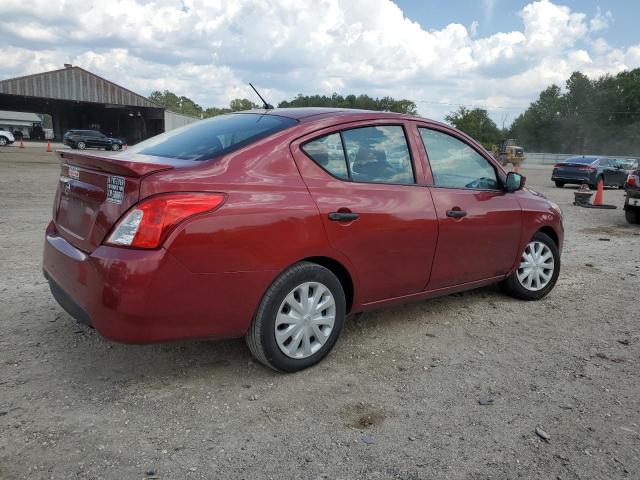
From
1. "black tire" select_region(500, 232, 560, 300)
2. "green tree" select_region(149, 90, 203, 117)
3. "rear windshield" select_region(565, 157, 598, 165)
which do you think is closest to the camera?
"black tire" select_region(500, 232, 560, 300)

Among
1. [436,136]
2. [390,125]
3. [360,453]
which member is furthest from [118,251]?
[436,136]

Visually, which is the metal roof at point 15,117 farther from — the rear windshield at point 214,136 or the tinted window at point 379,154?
the tinted window at point 379,154

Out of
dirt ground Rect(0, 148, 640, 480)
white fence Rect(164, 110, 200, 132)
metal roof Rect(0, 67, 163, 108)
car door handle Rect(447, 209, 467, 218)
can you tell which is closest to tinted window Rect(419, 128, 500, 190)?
car door handle Rect(447, 209, 467, 218)

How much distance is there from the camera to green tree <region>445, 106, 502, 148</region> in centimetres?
8056

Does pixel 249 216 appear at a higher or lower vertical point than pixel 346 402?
higher

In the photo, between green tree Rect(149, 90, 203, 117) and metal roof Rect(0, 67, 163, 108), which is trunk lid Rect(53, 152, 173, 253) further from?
green tree Rect(149, 90, 203, 117)

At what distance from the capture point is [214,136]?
346 cm

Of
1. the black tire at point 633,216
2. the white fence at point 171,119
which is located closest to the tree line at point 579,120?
the white fence at point 171,119

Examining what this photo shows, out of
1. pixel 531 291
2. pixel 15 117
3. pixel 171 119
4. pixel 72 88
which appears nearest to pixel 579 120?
pixel 171 119

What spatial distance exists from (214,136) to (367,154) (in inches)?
40.6

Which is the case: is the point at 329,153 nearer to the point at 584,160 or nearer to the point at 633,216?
the point at 633,216

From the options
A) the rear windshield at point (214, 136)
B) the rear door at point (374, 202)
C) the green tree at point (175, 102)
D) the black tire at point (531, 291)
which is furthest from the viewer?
the green tree at point (175, 102)

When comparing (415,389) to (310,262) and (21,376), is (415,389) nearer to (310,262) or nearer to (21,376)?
(310,262)

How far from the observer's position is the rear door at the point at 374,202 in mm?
3283
